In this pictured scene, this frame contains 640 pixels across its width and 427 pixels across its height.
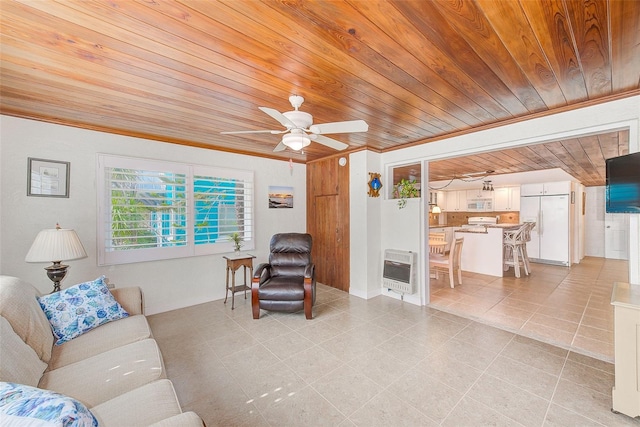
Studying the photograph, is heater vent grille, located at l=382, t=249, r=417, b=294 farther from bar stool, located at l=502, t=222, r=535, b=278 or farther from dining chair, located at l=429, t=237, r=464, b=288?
bar stool, located at l=502, t=222, r=535, b=278

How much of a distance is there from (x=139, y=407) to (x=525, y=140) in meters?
3.91

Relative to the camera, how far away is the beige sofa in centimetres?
117

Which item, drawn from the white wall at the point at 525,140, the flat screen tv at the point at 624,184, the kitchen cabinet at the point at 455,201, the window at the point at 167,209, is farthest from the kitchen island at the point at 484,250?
the window at the point at 167,209

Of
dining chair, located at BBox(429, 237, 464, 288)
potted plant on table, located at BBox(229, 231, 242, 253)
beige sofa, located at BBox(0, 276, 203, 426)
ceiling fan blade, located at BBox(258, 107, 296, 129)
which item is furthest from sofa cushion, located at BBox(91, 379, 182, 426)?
dining chair, located at BBox(429, 237, 464, 288)

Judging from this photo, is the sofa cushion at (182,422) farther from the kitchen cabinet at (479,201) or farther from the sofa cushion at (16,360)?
the kitchen cabinet at (479,201)

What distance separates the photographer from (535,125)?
109 inches

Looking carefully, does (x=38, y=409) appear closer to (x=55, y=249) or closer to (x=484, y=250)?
(x=55, y=249)

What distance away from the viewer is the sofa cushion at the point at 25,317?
1519mm

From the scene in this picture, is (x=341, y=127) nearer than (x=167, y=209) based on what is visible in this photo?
Yes

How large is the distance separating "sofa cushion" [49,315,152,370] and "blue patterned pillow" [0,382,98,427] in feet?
3.75

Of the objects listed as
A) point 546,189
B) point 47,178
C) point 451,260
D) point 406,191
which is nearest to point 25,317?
point 47,178

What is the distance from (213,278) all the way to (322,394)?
273 cm

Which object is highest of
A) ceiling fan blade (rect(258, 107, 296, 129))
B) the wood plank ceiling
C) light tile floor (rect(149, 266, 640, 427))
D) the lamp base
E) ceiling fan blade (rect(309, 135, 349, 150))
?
the wood plank ceiling

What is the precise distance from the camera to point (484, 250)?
548cm
